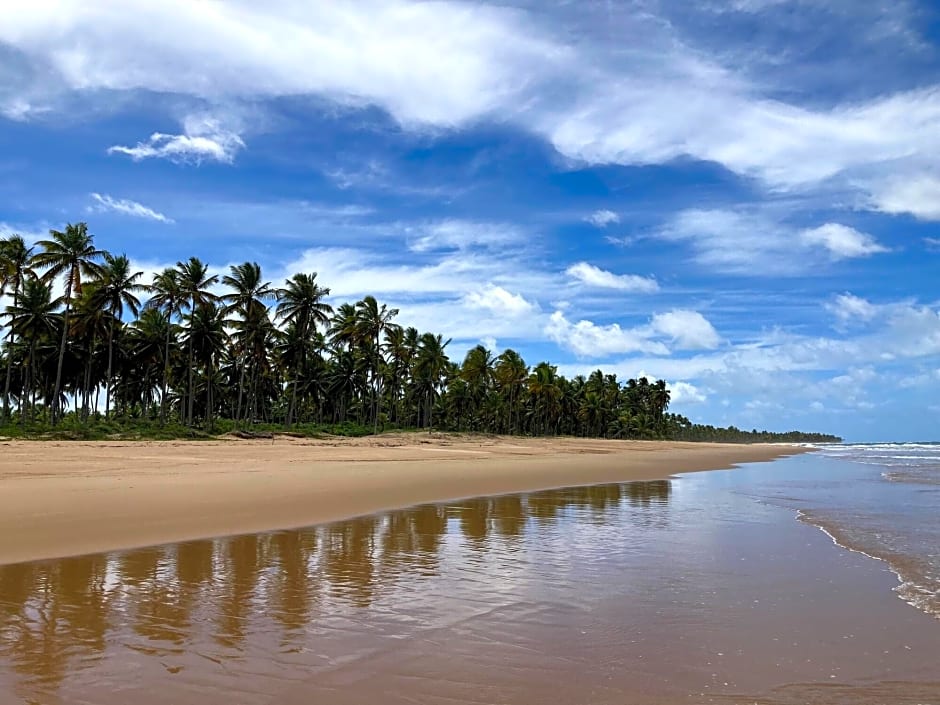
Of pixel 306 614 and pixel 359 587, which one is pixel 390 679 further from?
pixel 359 587

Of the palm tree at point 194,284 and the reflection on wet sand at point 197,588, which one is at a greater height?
the palm tree at point 194,284

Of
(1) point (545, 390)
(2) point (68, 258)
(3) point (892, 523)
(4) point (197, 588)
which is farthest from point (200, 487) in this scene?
(1) point (545, 390)

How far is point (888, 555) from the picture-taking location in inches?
409

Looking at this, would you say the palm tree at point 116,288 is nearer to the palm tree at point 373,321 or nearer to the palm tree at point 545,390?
the palm tree at point 373,321

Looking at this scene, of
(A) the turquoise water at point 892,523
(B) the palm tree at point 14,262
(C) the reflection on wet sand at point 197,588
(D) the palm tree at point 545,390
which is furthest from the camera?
(D) the palm tree at point 545,390

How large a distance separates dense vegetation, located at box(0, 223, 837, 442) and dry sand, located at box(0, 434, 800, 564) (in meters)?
16.6

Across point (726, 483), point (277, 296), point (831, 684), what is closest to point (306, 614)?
point (831, 684)

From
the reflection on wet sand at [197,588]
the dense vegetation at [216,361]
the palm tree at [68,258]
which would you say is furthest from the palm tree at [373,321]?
the reflection on wet sand at [197,588]

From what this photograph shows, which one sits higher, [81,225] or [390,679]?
[81,225]

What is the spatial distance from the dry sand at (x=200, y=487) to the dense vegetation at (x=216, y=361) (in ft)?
54.4

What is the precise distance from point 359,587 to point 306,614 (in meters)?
1.25

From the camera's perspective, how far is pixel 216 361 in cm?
6094

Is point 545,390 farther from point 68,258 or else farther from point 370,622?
point 370,622

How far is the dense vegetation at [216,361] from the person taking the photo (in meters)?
46.9
